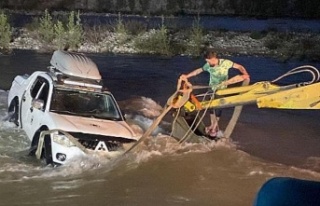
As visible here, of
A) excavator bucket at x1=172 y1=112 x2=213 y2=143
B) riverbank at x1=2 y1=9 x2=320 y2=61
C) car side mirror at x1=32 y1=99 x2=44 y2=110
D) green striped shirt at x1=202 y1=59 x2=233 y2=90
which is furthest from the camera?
riverbank at x1=2 y1=9 x2=320 y2=61

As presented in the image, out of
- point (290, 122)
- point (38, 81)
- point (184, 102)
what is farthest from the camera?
point (290, 122)

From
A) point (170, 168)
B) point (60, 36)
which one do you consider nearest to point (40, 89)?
point (170, 168)

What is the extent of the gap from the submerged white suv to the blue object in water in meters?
8.89

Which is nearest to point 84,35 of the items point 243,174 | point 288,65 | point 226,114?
point 288,65

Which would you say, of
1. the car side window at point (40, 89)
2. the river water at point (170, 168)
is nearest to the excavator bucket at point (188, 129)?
the river water at point (170, 168)

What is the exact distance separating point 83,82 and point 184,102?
206 centimetres

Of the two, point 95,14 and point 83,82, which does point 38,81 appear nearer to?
point 83,82

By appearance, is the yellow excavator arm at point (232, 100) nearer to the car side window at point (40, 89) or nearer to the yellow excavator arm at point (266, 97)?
the yellow excavator arm at point (266, 97)

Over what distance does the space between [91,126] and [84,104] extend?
1.10 metres

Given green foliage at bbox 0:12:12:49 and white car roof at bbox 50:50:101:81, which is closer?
white car roof at bbox 50:50:101:81

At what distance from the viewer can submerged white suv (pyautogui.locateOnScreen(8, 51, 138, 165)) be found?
40.0 feet

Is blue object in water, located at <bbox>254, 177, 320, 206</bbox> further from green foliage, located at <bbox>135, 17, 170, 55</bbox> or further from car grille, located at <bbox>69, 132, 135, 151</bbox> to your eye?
green foliage, located at <bbox>135, 17, 170, 55</bbox>

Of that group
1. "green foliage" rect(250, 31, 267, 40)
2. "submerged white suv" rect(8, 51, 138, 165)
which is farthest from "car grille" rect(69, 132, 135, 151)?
"green foliage" rect(250, 31, 267, 40)

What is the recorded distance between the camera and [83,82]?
547 inches
